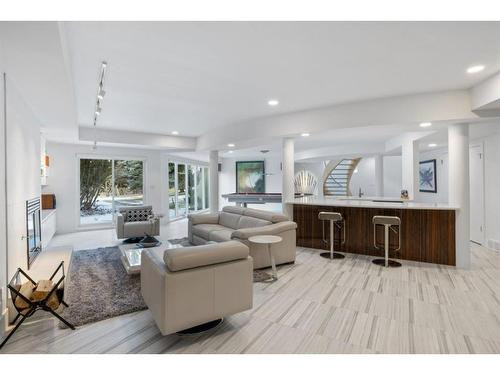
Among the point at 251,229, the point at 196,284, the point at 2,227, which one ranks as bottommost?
the point at 196,284

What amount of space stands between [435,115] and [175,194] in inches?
327

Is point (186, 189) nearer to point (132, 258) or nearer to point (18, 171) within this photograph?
point (132, 258)

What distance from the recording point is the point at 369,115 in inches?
175

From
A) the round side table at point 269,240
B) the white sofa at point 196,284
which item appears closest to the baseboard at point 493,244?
the round side table at point 269,240

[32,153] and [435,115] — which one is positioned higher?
[435,115]

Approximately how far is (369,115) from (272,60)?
7.39ft

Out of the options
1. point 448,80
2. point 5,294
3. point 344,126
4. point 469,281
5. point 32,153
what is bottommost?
point 469,281

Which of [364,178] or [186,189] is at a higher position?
[364,178]

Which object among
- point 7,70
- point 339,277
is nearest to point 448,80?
point 339,277

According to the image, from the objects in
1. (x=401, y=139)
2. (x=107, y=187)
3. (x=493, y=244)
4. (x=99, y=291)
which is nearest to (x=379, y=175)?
(x=401, y=139)

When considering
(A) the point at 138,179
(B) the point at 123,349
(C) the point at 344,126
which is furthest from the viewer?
(A) the point at 138,179

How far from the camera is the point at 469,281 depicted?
12.1 ft

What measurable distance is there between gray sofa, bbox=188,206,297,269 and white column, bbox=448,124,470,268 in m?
2.59

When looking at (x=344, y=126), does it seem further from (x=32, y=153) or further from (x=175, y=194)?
(x=175, y=194)
